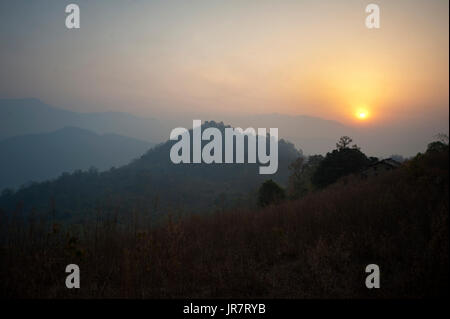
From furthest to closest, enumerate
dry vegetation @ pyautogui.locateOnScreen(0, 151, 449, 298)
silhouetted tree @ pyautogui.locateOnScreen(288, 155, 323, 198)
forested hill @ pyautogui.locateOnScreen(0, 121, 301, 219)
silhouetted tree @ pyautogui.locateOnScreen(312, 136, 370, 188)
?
forested hill @ pyautogui.locateOnScreen(0, 121, 301, 219) < silhouetted tree @ pyautogui.locateOnScreen(288, 155, 323, 198) < silhouetted tree @ pyautogui.locateOnScreen(312, 136, 370, 188) < dry vegetation @ pyautogui.locateOnScreen(0, 151, 449, 298)

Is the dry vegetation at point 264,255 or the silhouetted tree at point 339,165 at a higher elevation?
the silhouetted tree at point 339,165

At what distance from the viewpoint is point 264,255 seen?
4.80m

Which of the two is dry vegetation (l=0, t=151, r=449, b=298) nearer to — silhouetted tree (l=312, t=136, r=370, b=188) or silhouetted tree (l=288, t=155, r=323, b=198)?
silhouetted tree (l=312, t=136, r=370, b=188)

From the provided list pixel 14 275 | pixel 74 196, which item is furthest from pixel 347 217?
pixel 74 196

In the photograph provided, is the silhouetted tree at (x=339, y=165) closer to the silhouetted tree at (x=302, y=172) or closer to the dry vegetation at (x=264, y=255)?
the silhouetted tree at (x=302, y=172)

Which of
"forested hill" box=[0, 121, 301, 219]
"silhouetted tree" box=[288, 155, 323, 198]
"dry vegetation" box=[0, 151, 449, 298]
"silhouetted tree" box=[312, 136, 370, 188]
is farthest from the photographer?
"forested hill" box=[0, 121, 301, 219]

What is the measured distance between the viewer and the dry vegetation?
137 inches

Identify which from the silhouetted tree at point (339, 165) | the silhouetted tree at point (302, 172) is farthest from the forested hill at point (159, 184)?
the silhouetted tree at point (339, 165)

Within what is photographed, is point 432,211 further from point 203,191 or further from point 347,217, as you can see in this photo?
point 203,191

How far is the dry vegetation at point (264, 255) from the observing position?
3.49 meters

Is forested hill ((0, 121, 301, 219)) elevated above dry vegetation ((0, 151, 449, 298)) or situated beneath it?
elevated above

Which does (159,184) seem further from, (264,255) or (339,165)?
(264,255)

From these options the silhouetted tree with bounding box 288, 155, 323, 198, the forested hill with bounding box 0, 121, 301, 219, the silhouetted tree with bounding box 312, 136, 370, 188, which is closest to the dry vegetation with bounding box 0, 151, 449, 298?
the silhouetted tree with bounding box 312, 136, 370, 188
